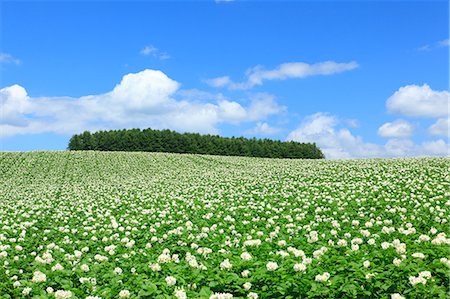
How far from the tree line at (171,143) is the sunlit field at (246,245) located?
2941 inches

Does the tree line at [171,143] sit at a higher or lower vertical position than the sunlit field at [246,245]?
higher

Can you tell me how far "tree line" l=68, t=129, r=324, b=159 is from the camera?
100500 millimetres

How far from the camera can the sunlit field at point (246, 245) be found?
253 inches

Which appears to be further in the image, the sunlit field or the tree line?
the tree line

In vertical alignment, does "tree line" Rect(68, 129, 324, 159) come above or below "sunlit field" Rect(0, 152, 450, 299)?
above

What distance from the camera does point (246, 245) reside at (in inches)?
367

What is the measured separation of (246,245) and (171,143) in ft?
303

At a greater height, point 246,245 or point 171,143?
point 171,143

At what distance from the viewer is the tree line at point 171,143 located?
10050 cm

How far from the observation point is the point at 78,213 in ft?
63.0

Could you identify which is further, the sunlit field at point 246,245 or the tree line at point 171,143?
the tree line at point 171,143

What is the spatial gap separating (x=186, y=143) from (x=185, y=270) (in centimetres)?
9403

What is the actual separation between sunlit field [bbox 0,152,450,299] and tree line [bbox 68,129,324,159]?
74.7 meters

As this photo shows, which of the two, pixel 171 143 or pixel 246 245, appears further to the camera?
pixel 171 143
